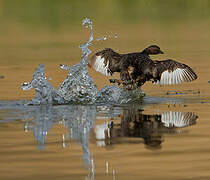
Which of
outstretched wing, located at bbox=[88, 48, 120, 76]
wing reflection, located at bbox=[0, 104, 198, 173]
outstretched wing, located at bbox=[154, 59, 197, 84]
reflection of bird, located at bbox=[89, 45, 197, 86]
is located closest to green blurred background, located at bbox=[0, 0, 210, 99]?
outstretched wing, located at bbox=[88, 48, 120, 76]

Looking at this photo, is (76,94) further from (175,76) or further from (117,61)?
(175,76)

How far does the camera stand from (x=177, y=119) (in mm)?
10852

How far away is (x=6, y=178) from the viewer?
7699 mm

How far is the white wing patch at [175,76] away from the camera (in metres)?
13.4

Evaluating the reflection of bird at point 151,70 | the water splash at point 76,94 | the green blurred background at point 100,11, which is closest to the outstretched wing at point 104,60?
the reflection of bird at point 151,70

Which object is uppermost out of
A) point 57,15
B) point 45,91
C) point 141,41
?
point 57,15

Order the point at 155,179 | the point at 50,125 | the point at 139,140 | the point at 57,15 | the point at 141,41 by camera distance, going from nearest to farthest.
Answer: the point at 155,179
the point at 139,140
the point at 50,125
the point at 141,41
the point at 57,15

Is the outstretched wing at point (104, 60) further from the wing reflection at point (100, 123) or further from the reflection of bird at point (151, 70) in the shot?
the wing reflection at point (100, 123)

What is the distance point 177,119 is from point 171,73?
2.64 m

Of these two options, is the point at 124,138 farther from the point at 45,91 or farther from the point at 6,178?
the point at 45,91

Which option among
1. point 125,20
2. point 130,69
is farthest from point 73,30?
point 130,69

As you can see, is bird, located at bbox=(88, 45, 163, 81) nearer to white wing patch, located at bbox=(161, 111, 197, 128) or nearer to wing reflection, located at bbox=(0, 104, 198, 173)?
wing reflection, located at bbox=(0, 104, 198, 173)

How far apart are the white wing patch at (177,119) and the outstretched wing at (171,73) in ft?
6.23

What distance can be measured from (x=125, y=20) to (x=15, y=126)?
19.8m
